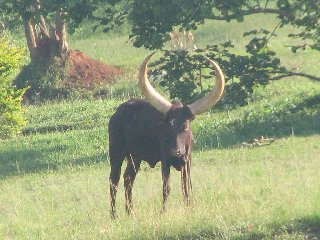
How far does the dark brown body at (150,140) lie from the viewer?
39.5ft

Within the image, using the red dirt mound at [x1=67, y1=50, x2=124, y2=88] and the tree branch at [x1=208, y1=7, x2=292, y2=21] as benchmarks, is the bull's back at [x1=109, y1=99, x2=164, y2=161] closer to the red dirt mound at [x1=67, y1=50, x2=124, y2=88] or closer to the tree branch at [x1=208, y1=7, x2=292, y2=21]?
the tree branch at [x1=208, y1=7, x2=292, y2=21]

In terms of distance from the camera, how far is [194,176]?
14078mm

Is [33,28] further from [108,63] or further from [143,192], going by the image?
[143,192]

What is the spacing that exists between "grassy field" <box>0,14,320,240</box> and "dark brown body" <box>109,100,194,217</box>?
306mm

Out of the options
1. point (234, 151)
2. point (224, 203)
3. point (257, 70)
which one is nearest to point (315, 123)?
point (234, 151)

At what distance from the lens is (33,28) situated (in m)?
31.5

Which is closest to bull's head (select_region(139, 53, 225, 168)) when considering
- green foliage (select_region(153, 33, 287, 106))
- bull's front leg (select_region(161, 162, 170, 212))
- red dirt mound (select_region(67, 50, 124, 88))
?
bull's front leg (select_region(161, 162, 170, 212))

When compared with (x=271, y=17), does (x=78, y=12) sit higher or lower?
higher

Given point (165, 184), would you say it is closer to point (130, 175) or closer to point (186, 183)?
point (186, 183)

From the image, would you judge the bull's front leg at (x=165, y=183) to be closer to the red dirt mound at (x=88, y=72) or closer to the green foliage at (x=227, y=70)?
the green foliage at (x=227, y=70)

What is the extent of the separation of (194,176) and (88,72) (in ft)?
55.7

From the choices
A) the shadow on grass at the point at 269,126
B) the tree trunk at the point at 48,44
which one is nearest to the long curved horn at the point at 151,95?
the shadow on grass at the point at 269,126

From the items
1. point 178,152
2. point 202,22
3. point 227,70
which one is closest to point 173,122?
point 178,152

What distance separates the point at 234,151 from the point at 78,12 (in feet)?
14.9
